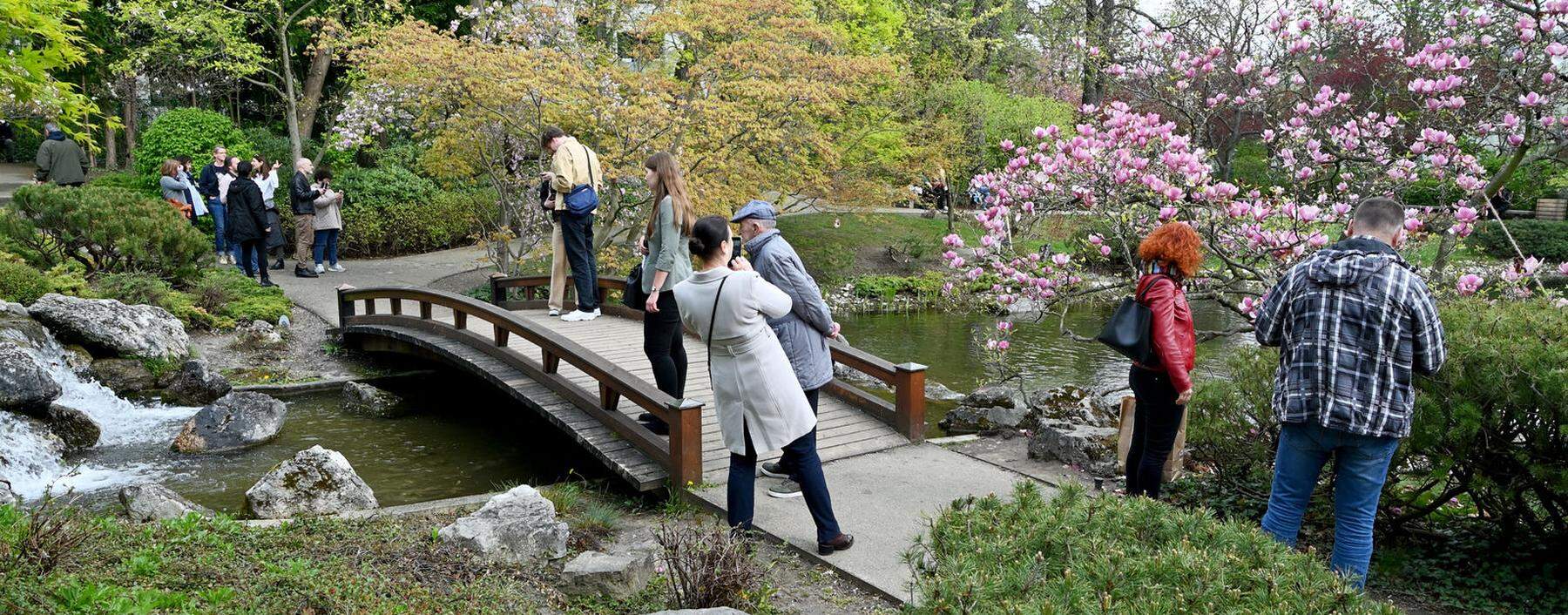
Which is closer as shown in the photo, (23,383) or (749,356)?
(749,356)

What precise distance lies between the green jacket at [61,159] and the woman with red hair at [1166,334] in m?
15.7

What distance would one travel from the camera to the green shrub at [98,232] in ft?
37.2

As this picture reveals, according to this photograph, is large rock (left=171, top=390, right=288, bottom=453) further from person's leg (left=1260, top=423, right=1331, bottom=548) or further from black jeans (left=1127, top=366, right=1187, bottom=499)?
person's leg (left=1260, top=423, right=1331, bottom=548)

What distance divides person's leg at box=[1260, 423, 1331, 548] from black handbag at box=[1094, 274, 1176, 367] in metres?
0.74

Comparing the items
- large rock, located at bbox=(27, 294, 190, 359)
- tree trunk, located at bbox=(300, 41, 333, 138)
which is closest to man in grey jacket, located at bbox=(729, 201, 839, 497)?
large rock, located at bbox=(27, 294, 190, 359)

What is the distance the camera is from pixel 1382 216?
3824 millimetres

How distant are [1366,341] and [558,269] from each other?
7321mm

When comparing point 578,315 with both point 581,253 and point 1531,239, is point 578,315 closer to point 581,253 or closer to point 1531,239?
point 581,253

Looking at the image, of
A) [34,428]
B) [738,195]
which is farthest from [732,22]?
[34,428]

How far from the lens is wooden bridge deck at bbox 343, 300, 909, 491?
641 centimetres

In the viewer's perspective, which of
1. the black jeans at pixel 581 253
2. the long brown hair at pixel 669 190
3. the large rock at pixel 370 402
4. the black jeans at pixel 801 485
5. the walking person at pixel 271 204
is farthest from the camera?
the walking person at pixel 271 204

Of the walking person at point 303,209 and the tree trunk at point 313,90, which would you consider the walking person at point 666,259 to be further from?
the tree trunk at point 313,90

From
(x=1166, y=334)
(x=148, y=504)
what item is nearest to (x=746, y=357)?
(x=1166, y=334)

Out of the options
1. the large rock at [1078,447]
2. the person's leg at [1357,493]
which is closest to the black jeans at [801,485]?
the person's leg at [1357,493]
